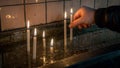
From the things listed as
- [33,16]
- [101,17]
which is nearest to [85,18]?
[101,17]

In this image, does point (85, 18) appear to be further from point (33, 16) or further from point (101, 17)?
point (33, 16)

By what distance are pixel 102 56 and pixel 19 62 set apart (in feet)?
1.53

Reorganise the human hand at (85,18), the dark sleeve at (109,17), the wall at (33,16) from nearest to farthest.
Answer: the dark sleeve at (109,17), the human hand at (85,18), the wall at (33,16)

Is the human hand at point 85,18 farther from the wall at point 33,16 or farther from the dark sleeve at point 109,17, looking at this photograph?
the wall at point 33,16

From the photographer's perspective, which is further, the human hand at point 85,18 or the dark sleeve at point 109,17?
the human hand at point 85,18

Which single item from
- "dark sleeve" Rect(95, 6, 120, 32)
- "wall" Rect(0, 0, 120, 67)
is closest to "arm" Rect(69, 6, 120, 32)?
"dark sleeve" Rect(95, 6, 120, 32)

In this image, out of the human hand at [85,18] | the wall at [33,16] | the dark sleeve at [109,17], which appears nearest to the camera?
the dark sleeve at [109,17]

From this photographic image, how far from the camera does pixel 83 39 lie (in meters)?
1.88

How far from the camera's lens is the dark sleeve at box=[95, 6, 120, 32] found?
1.02m

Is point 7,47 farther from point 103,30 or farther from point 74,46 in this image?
point 103,30

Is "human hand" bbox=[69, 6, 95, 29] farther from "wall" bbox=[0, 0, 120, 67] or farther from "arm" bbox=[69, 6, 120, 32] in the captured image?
"wall" bbox=[0, 0, 120, 67]

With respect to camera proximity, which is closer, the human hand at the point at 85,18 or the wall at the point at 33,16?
the human hand at the point at 85,18

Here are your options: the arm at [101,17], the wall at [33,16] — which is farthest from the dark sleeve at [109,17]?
the wall at [33,16]

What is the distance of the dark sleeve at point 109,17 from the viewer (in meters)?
1.02
